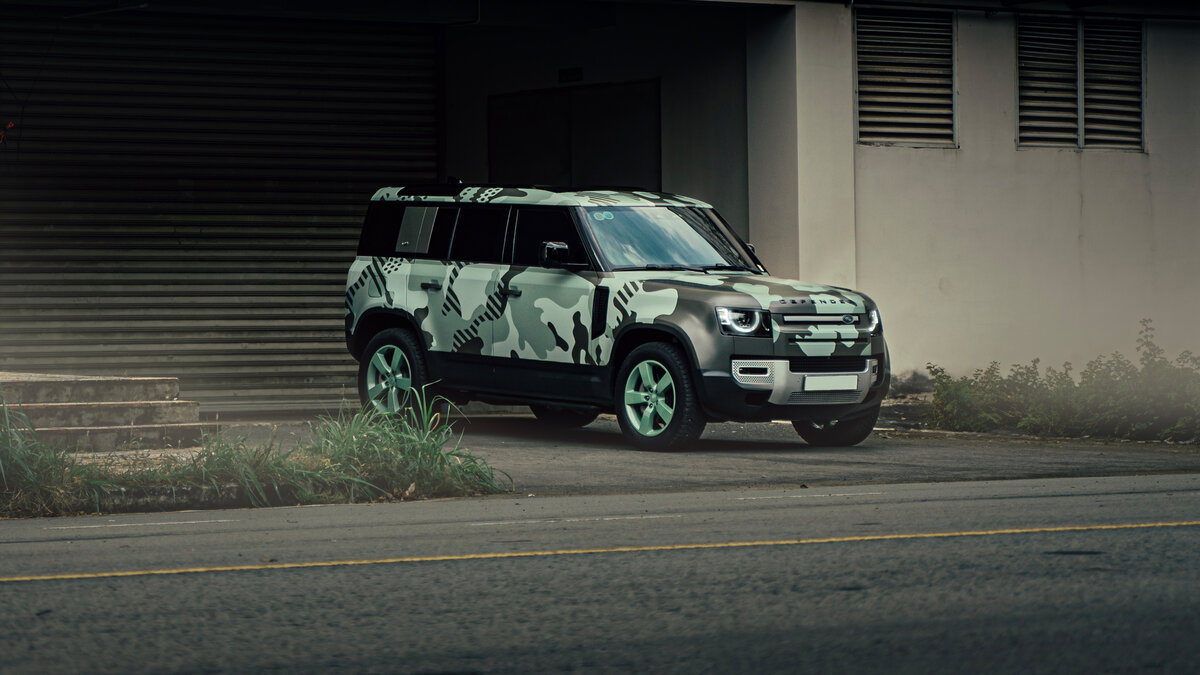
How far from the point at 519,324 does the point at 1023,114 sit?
23.0ft

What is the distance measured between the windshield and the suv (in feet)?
0.05

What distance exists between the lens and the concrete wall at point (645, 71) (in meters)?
17.1

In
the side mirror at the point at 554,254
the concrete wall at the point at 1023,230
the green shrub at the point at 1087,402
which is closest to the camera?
the side mirror at the point at 554,254

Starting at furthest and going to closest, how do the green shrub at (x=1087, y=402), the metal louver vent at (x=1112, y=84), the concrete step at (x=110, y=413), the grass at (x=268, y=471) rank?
the metal louver vent at (x=1112, y=84), the green shrub at (x=1087, y=402), the concrete step at (x=110, y=413), the grass at (x=268, y=471)

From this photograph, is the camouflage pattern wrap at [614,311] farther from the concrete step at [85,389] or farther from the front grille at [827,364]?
the concrete step at [85,389]

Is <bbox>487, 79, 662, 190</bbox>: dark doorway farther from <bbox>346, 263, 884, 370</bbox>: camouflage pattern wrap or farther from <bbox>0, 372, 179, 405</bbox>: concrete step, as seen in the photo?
<bbox>0, 372, 179, 405</bbox>: concrete step

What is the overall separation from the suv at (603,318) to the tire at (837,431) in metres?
0.01

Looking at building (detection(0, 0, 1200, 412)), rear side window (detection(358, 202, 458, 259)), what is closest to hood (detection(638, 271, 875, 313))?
rear side window (detection(358, 202, 458, 259))

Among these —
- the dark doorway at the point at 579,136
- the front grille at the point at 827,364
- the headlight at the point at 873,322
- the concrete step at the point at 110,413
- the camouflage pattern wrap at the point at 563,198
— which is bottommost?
the concrete step at the point at 110,413

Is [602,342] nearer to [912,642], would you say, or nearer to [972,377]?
[972,377]

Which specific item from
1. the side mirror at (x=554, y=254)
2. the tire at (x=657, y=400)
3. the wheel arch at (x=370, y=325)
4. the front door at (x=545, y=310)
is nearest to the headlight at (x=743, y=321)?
the tire at (x=657, y=400)

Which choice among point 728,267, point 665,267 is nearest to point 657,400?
point 665,267

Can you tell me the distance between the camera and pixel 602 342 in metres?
12.5

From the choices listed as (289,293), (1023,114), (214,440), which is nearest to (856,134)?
(1023,114)
